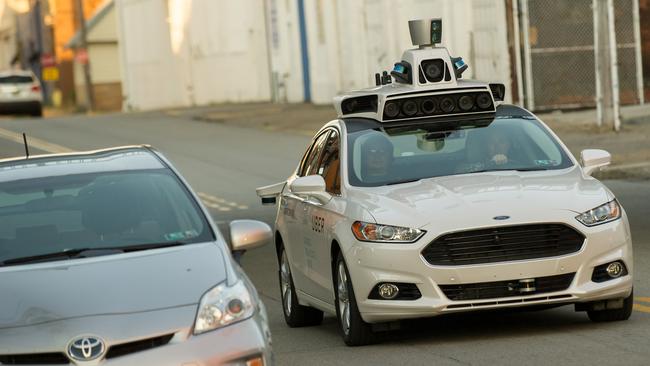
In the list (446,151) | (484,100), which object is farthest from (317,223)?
(484,100)

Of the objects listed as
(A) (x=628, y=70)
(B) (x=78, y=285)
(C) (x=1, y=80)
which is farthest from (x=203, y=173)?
(C) (x=1, y=80)

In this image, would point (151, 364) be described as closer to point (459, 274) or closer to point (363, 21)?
point (459, 274)

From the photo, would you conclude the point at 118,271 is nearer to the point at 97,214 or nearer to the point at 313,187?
the point at 97,214

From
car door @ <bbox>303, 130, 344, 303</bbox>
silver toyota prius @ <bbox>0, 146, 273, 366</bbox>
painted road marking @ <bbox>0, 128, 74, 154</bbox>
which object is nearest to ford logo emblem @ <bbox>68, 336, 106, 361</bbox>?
silver toyota prius @ <bbox>0, 146, 273, 366</bbox>

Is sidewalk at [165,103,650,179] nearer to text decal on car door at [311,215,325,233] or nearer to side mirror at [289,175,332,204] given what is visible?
text decal on car door at [311,215,325,233]

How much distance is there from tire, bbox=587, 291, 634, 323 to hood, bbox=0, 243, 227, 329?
3.52 meters

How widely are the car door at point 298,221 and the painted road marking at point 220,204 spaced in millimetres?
10451

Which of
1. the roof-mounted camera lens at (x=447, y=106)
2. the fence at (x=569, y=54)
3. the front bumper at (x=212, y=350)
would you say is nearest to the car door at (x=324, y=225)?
the roof-mounted camera lens at (x=447, y=106)

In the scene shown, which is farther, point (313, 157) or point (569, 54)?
point (569, 54)

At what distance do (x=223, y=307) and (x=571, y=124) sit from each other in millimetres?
24429

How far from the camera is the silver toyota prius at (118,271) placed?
6859 millimetres

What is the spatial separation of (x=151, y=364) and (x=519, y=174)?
Result: 175 inches

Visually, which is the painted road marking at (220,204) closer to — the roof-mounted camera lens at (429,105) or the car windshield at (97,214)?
the roof-mounted camera lens at (429,105)

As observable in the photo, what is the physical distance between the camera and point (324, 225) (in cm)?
1073
